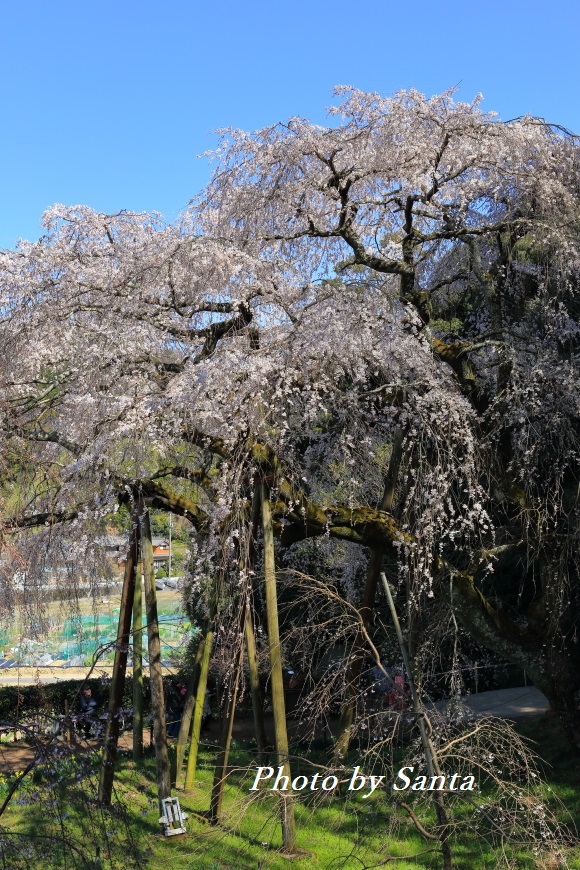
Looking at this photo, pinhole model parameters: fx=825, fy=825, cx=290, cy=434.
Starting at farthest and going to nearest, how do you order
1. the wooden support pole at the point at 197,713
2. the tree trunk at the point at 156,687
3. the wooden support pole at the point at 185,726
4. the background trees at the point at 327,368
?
1. the wooden support pole at the point at 185,726
2. the wooden support pole at the point at 197,713
3. the tree trunk at the point at 156,687
4. the background trees at the point at 327,368

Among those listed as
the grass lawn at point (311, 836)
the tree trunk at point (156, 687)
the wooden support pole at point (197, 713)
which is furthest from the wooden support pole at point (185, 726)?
the tree trunk at point (156, 687)

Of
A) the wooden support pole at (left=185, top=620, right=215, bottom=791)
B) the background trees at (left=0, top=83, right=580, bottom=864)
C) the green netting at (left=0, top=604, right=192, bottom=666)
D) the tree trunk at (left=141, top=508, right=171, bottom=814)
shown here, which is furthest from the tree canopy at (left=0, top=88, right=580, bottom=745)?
the green netting at (left=0, top=604, right=192, bottom=666)

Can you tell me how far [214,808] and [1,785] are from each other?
11.5 feet

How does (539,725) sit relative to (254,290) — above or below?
below

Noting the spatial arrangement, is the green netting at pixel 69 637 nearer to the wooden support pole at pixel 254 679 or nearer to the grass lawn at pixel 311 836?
the wooden support pole at pixel 254 679

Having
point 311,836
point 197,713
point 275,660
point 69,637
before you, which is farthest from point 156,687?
point 69,637

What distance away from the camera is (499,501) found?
732cm

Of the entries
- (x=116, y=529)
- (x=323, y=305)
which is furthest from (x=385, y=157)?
(x=116, y=529)

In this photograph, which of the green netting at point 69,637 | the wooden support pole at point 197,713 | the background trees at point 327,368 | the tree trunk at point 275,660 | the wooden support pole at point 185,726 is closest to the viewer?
the tree trunk at point 275,660

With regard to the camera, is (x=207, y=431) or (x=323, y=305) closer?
(x=207, y=431)

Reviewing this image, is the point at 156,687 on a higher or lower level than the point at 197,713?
higher

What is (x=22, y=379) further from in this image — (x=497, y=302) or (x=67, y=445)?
(x=497, y=302)

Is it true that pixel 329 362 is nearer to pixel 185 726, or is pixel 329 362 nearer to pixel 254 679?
pixel 254 679

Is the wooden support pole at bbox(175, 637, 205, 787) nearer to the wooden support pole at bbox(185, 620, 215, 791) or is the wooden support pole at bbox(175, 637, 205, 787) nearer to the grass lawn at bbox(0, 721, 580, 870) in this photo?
the wooden support pole at bbox(185, 620, 215, 791)
